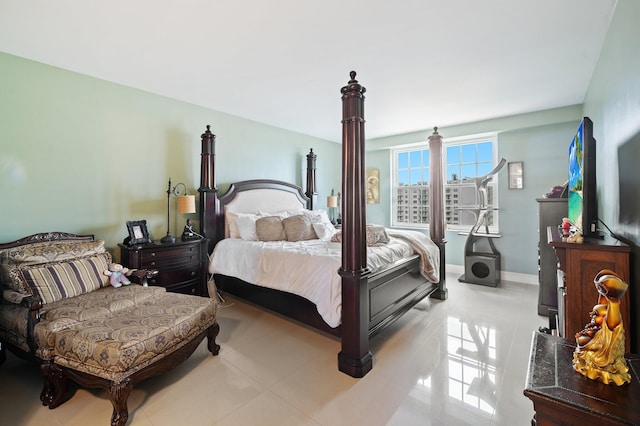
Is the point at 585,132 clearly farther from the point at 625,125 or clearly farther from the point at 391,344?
the point at 391,344

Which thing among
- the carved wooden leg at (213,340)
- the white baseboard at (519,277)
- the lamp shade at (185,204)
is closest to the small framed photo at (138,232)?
the lamp shade at (185,204)

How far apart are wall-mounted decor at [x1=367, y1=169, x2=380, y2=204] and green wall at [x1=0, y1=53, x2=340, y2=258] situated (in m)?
2.72

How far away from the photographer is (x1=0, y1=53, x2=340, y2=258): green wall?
2711 millimetres

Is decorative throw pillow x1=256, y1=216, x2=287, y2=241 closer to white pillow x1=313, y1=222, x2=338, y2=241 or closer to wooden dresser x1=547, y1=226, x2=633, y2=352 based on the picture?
white pillow x1=313, y1=222, x2=338, y2=241

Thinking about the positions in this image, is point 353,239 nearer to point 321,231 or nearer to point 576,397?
point 576,397

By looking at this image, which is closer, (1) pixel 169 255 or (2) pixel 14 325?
(2) pixel 14 325

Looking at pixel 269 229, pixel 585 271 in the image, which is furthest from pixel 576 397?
pixel 269 229

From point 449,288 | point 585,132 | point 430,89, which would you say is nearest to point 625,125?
point 585,132

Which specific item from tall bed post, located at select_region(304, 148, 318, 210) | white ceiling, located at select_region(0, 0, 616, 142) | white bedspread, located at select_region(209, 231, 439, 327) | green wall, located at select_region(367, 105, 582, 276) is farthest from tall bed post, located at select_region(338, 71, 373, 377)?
green wall, located at select_region(367, 105, 582, 276)

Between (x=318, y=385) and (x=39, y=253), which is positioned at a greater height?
(x=39, y=253)

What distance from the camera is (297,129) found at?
536 cm

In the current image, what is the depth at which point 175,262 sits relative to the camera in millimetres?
3424

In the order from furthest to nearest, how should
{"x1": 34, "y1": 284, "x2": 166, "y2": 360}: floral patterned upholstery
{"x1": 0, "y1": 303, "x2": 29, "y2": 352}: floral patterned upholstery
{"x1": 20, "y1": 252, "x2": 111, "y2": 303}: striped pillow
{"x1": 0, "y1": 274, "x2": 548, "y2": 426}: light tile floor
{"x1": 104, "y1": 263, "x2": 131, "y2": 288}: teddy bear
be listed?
{"x1": 104, "y1": 263, "x2": 131, "y2": 288}: teddy bear < {"x1": 20, "y1": 252, "x2": 111, "y2": 303}: striped pillow < {"x1": 0, "y1": 303, "x2": 29, "y2": 352}: floral patterned upholstery < {"x1": 34, "y1": 284, "x2": 166, "y2": 360}: floral patterned upholstery < {"x1": 0, "y1": 274, "x2": 548, "y2": 426}: light tile floor

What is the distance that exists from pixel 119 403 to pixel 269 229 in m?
2.40
